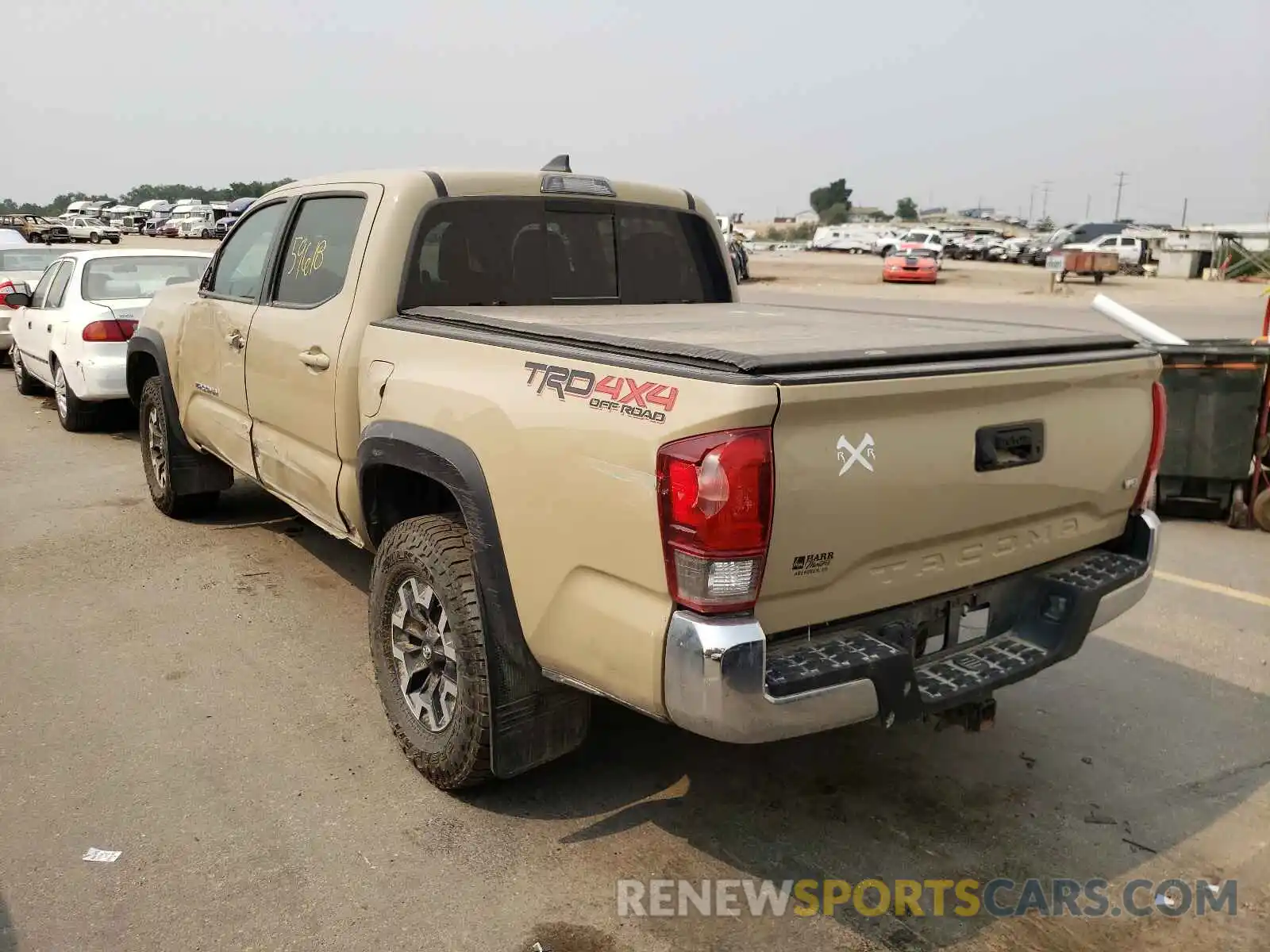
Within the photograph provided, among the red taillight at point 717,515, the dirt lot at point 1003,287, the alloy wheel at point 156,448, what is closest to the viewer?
the red taillight at point 717,515

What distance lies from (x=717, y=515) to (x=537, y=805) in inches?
59.5

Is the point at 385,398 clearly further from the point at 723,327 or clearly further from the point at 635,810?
the point at 635,810

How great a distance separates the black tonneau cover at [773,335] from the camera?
2639mm

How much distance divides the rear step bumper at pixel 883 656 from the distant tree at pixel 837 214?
125 metres

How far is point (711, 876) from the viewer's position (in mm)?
3033

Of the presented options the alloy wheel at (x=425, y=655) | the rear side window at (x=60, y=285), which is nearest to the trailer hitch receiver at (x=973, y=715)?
the alloy wheel at (x=425, y=655)

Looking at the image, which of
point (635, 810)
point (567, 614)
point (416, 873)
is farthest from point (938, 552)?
point (416, 873)

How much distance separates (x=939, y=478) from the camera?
278cm

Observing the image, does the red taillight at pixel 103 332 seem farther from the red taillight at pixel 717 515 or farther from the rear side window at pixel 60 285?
the red taillight at pixel 717 515

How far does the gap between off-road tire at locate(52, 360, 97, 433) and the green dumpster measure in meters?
8.76

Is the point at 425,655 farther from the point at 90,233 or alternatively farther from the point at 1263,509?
the point at 90,233

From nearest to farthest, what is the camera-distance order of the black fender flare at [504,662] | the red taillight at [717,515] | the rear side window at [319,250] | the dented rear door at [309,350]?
the red taillight at [717,515], the black fender flare at [504,662], the dented rear door at [309,350], the rear side window at [319,250]

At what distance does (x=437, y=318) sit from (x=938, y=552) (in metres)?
1.92

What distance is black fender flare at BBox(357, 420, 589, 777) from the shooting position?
10.0 feet
